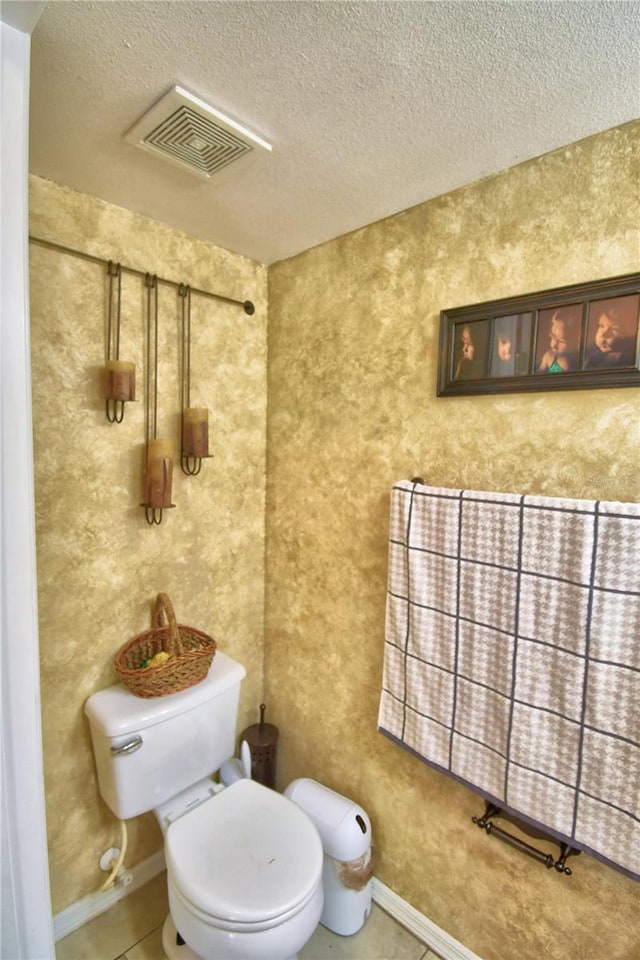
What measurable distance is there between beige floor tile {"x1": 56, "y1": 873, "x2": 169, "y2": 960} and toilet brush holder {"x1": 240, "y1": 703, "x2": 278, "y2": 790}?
0.47 m

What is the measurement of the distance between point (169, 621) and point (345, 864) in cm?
94

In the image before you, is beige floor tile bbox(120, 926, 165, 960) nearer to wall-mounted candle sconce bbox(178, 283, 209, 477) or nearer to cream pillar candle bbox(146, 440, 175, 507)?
cream pillar candle bbox(146, 440, 175, 507)

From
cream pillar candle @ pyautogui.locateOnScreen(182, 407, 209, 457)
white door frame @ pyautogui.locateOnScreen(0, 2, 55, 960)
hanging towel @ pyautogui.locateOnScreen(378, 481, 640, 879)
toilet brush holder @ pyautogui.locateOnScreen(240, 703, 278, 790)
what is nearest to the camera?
white door frame @ pyautogui.locateOnScreen(0, 2, 55, 960)

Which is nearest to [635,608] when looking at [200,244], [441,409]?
[441,409]

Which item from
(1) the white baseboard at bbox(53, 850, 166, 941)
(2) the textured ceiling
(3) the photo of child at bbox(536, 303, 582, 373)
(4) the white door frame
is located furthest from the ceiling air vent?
(1) the white baseboard at bbox(53, 850, 166, 941)

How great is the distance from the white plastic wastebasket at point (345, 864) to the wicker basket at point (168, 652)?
0.62 metres

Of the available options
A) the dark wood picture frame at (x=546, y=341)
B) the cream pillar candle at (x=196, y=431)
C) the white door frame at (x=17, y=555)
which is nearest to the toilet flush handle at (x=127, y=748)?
the white door frame at (x=17, y=555)

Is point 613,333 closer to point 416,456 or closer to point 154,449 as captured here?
point 416,456

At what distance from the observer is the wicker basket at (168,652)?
1.38 metres

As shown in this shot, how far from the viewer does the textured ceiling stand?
2.53ft

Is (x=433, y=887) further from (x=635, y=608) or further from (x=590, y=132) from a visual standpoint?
(x=590, y=132)

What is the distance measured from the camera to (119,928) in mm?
1457

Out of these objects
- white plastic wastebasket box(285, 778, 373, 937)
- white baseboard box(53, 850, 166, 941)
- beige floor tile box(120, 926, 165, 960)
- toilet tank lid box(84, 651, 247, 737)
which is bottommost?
beige floor tile box(120, 926, 165, 960)

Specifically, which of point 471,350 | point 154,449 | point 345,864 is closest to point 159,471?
point 154,449
